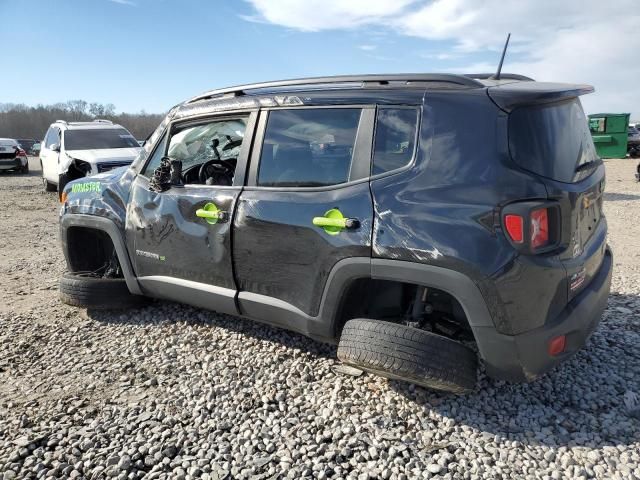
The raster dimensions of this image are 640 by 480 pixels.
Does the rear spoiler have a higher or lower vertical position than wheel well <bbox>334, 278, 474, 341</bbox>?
higher

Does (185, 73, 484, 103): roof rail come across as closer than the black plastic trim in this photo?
Yes

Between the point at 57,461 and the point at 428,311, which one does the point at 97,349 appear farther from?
the point at 428,311

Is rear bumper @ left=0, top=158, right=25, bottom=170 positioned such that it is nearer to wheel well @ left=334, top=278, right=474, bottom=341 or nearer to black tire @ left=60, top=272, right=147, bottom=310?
black tire @ left=60, top=272, right=147, bottom=310

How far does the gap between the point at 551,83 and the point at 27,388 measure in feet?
12.8

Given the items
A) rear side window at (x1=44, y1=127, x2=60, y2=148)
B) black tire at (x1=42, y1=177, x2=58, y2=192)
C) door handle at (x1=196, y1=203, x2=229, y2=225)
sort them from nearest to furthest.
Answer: door handle at (x1=196, y1=203, x2=229, y2=225) < rear side window at (x1=44, y1=127, x2=60, y2=148) < black tire at (x1=42, y1=177, x2=58, y2=192)

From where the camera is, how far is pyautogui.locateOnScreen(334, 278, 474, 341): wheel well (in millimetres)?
2955

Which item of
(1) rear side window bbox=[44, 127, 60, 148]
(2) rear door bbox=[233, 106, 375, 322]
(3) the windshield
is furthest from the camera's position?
(1) rear side window bbox=[44, 127, 60, 148]

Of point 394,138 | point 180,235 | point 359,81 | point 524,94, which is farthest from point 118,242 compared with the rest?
point 524,94

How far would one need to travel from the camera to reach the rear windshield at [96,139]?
1225cm

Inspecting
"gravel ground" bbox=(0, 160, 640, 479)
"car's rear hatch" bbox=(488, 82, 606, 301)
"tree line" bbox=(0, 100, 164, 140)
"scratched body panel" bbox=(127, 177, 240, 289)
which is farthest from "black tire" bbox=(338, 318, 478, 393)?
"tree line" bbox=(0, 100, 164, 140)

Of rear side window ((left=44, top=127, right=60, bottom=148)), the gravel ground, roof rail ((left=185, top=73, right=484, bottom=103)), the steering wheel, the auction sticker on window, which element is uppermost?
roof rail ((left=185, top=73, right=484, bottom=103))

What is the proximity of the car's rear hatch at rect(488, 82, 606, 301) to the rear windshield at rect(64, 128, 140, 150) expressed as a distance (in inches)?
448

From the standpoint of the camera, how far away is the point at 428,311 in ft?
9.86

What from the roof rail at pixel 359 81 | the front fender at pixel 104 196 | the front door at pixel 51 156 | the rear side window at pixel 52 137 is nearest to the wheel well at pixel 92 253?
the front fender at pixel 104 196
